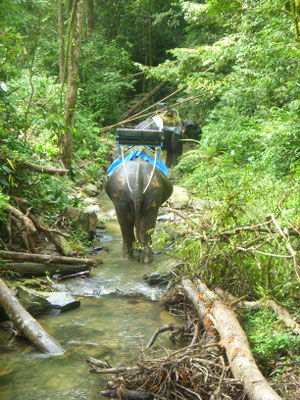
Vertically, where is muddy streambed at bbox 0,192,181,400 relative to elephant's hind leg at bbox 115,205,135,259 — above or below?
below

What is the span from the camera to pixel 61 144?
31.3 feet

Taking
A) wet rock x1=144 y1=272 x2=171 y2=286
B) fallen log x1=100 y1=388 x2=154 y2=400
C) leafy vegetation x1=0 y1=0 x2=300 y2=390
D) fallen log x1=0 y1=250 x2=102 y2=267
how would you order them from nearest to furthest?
fallen log x1=100 y1=388 x2=154 y2=400, leafy vegetation x1=0 y1=0 x2=300 y2=390, fallen log x1=0 y1=250 x2=102 y2=267, wet rock x1=144 y1=272 x2=171 y2=286

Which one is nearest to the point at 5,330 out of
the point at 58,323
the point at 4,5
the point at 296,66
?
the point at 58,323

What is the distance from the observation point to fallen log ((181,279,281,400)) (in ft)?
9.05

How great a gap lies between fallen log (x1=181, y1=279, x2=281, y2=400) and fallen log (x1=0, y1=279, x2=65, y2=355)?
4.59 feet

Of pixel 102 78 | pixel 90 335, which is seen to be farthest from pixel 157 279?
pixel 102 78

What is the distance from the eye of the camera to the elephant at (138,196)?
661 cm

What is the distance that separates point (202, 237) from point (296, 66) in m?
5.71

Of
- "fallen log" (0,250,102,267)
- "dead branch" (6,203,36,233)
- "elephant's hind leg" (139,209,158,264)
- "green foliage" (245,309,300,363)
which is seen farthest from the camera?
"elephant's hind leg" (139,209,158,264)

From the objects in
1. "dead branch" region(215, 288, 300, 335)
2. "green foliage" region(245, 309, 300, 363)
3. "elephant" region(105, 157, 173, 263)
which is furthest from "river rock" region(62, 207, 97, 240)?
"green foliage" region(245, 309, 300, 363)

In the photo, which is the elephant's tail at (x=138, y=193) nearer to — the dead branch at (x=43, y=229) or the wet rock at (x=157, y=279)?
the wet rock at (x=157, y=279)

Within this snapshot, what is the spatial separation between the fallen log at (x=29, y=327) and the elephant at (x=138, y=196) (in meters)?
2.78

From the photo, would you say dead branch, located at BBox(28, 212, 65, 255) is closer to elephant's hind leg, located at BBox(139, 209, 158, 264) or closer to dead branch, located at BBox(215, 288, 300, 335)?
elephant's hind leg, located at BBox(139, 209, 158, 264)

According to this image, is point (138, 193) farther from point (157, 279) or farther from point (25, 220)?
point (25, 220)
